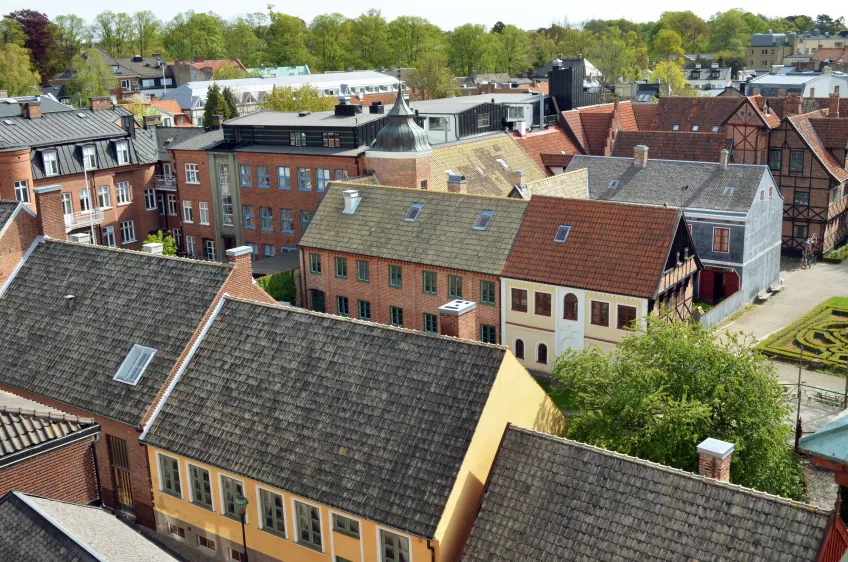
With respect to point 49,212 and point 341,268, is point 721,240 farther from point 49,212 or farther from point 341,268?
point 49,212

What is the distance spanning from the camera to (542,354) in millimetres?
37281

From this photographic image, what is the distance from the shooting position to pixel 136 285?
27219mm

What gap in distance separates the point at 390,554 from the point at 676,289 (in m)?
Result: 20.6

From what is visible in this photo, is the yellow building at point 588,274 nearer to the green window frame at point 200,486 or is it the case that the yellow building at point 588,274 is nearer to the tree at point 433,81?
the green window frame at point 200,486

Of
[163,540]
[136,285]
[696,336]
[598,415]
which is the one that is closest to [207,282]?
[136,285]

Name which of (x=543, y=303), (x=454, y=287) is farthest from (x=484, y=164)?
(x=543, y=303)

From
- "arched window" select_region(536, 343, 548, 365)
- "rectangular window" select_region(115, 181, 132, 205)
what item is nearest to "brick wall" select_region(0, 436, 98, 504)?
"arched window" select_region(536, 343, 548, 365)

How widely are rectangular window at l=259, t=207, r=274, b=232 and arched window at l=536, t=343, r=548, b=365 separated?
908 inches

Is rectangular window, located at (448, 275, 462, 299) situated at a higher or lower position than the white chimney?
lower

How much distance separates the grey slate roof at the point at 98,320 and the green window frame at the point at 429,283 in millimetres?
14059

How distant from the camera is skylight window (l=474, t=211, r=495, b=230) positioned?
38625 mm

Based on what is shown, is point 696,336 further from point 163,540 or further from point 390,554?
point 163,540

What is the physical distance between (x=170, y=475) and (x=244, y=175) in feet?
110

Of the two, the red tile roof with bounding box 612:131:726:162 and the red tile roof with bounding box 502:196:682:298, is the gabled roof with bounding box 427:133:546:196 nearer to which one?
the red tile roof with bounding box 612:131:726:162
